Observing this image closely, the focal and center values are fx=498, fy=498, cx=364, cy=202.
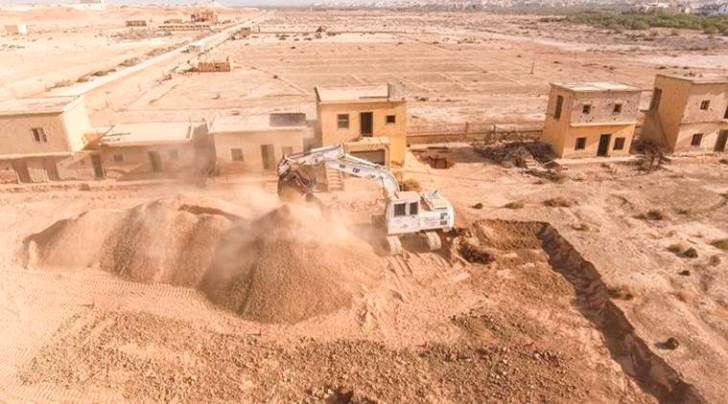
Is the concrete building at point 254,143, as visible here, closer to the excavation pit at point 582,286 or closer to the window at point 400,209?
the window at point 400,209

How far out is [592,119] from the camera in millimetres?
31469

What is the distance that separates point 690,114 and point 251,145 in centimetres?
2816

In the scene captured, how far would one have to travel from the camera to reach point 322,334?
16516mm

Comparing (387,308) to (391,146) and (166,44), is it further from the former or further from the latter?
(166,44)

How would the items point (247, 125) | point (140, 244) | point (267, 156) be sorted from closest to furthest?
point (140, 244)
point (267, 156)
point (247, 125)

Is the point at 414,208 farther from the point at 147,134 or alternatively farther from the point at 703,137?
the point at 703,137

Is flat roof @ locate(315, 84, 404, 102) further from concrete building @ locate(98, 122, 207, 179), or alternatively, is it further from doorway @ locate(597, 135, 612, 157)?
doorway @ locate(597, 135, 612, 157)

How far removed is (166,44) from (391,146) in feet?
278

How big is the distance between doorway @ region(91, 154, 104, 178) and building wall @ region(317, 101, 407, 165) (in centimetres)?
1262

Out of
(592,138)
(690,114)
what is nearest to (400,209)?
(592,138)

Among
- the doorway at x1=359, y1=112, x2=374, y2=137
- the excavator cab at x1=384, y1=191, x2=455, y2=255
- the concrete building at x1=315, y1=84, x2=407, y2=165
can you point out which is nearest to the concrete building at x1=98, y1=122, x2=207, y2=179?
the concrete building at x1=315, y1=84, x2=407, y2=165

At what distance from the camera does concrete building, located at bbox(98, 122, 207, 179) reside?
28.2 m

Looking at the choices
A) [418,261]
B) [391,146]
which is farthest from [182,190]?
[418,261]

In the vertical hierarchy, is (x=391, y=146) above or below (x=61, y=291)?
above
